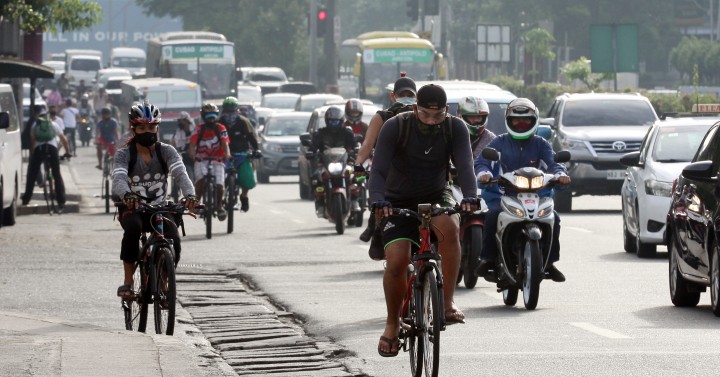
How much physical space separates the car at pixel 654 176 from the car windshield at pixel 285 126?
77.4 feet

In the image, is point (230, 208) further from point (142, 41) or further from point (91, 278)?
point (142, 41)

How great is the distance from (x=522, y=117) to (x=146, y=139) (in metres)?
3.27

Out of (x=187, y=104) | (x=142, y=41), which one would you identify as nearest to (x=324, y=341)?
(x=187, y=104)

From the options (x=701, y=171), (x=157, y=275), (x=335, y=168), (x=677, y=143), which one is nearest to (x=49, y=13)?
(x=335, y=168)

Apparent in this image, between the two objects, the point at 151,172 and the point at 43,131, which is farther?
the point at 43,131

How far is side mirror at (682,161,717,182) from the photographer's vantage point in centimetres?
1384

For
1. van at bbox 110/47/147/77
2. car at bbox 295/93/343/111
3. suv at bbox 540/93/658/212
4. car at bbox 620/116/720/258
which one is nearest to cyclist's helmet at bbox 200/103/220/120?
car at bbox 620/116/720/258

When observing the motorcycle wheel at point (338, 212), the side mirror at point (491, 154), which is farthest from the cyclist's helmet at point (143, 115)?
the motorcycle wheel at point (338, 212)

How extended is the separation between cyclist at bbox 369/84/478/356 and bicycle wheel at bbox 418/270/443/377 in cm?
44

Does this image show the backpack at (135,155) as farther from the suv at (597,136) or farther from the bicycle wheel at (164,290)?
the suv at (597,136)

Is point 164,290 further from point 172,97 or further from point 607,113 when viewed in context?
point 172,97

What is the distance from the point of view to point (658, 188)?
20.5 metres

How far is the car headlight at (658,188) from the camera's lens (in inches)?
798

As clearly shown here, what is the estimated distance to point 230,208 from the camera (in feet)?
81.5
